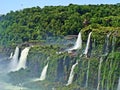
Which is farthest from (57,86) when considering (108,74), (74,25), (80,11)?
(80,11)

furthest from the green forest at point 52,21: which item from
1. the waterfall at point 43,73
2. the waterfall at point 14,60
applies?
the waterfall at point 43,73

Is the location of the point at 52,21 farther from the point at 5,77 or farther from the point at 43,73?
the point at 43,73

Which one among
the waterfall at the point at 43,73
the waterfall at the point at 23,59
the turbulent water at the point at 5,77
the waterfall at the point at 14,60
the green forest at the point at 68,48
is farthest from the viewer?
the waterfall at the point at 14,60

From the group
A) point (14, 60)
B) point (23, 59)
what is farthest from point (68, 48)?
point (14, 60)

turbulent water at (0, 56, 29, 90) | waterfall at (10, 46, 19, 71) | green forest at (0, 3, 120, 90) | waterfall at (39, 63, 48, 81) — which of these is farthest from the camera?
waterfall at (10, 46, 19, 71)

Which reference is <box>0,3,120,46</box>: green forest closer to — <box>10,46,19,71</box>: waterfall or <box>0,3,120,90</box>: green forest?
<box>0,3,120,90</box>: green forest

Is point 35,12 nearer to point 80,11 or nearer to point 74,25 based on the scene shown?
point 80,11

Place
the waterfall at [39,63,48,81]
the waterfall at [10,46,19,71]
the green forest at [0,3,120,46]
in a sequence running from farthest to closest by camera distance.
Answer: the green forest at [0,3,120,46], the waterfall at [10,46,19,71], the waterfall at [39,63,48,81]

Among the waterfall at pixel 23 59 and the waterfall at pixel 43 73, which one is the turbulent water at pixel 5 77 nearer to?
the waterfall at pixel 23 59

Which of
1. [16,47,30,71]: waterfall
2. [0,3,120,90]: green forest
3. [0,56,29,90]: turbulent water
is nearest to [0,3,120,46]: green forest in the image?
Result: [0,3,120,90]: green forest
